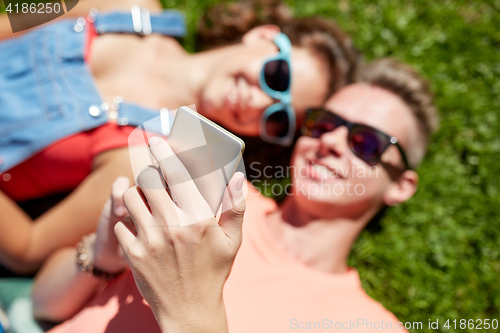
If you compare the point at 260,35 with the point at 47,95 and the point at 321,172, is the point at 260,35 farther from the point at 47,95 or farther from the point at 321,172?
the point at 47,95

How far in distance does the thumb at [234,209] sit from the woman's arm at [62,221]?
0.97m

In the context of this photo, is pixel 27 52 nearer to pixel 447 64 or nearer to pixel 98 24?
pixel 98 24

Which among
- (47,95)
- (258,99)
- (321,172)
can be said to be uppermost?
(47,95)

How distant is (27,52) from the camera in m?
2.32

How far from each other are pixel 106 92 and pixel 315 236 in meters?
1.76

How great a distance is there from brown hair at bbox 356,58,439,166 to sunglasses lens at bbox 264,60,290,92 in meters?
0.63

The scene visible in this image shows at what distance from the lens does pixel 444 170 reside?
294 cm

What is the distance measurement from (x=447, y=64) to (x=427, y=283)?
1.96 metres

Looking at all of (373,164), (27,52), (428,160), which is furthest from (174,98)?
(428,160)

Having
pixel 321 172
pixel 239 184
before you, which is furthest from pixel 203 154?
pixel 321 172

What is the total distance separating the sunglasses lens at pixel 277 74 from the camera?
92.6 inches

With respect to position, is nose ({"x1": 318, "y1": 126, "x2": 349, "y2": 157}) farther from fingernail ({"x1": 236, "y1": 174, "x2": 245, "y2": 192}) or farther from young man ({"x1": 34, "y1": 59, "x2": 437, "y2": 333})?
fingernail ({"x1": 236, "y1": 174, "x2": 245, "y2": 192})

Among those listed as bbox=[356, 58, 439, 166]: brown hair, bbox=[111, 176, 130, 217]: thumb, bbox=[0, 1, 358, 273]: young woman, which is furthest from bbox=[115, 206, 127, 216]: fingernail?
bbox=[356, 58, 439, 166]: brown hair

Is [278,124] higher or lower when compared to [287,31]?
lower
